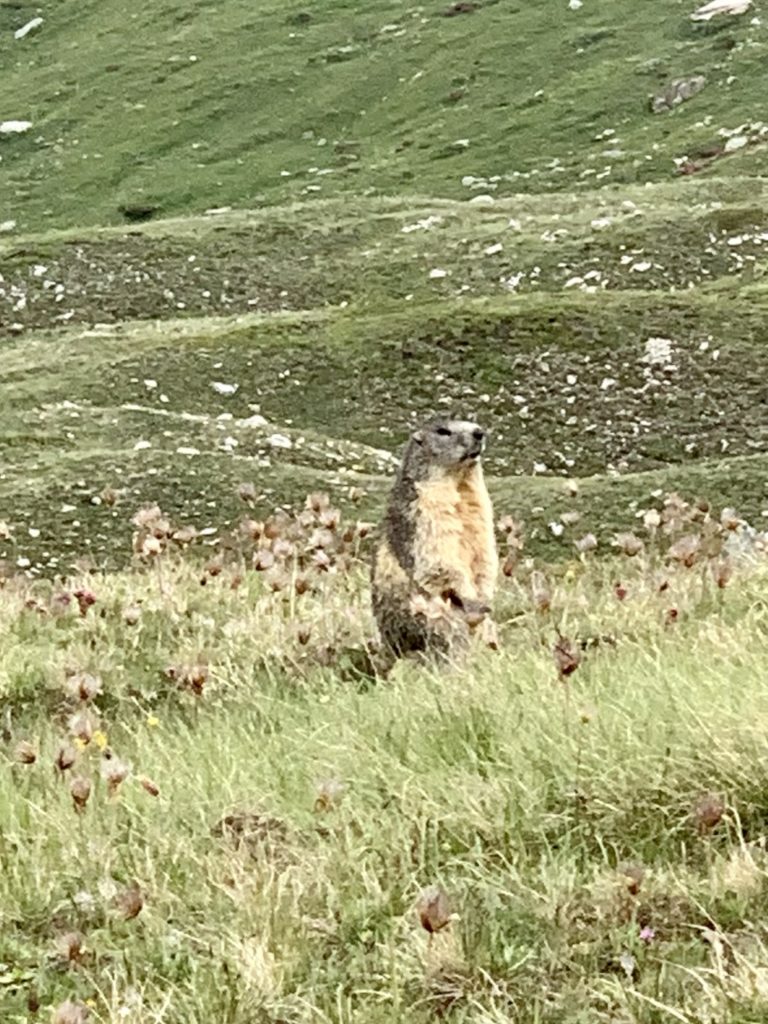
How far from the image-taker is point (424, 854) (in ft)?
16.4

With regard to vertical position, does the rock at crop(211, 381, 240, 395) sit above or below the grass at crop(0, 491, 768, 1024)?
below

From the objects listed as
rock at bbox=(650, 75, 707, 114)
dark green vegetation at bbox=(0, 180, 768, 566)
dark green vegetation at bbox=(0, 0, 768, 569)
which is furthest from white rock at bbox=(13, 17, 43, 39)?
dark green vegetation at bbox=(0, 180, 768, 566)

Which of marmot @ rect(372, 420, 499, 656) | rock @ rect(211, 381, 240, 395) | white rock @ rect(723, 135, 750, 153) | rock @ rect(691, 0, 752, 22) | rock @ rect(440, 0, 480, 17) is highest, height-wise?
marmot @ rect(372, 420, 499, 656)

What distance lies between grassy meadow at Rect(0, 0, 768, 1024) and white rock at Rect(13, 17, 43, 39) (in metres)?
41.8

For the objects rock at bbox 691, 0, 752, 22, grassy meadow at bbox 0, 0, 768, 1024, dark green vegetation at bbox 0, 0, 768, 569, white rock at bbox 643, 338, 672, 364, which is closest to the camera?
grassy meadow at bbox 0, 0, 768, 1024

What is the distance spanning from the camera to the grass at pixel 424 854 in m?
4.20

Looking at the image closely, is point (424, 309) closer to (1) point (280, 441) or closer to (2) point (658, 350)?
(2) point (658, 350)

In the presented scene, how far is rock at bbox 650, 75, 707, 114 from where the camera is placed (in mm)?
67938

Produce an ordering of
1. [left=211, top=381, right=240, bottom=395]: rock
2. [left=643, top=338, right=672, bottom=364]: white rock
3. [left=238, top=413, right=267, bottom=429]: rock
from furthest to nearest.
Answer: [left=211, top=381, right=240, bottom=395]: rock → [left=643, top=338, right=672, bottom=364]: white rock → [left=238, top=413, right=267, bottom=429]: rock

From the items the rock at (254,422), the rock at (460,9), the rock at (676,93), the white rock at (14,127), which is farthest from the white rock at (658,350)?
the white rock at (14,127)

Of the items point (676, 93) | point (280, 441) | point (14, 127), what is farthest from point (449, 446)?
point (14, 127)

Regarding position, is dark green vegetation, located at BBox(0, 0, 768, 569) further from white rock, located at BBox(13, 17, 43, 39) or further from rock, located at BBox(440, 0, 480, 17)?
white rock, located at BBox(13, 17, 43, 39)

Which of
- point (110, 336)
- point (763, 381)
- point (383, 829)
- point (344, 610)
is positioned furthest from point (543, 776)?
point (110, 336)

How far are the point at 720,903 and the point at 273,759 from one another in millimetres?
2334
